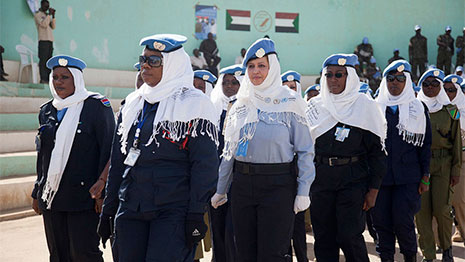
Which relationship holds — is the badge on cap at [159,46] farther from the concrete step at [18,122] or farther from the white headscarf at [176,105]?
the concrete step at [18,122]

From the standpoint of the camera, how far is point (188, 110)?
3508 millimetres

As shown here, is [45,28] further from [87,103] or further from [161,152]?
[161,152]

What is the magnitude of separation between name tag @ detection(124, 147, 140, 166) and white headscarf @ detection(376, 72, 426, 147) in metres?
3.09

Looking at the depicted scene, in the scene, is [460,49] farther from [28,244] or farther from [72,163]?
[72,163]

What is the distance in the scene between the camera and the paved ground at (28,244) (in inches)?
244

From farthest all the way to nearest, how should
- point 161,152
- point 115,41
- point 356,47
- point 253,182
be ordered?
point 356,47, point 115,41, point 253,182, point 161,152

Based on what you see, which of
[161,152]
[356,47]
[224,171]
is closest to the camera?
[161,152]

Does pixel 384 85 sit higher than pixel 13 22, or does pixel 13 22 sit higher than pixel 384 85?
pixel 13 22

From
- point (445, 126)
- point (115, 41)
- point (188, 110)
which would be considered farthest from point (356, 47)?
point (188, 110)

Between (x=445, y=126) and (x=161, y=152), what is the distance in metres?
3.91

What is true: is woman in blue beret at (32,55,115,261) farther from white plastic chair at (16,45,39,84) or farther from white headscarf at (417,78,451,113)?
white plastic chair at (16,45,39,84)

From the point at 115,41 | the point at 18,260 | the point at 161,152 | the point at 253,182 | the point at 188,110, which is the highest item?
the point at 115,41

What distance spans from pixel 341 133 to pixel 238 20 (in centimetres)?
1591

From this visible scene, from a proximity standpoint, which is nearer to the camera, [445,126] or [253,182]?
[253,182]
